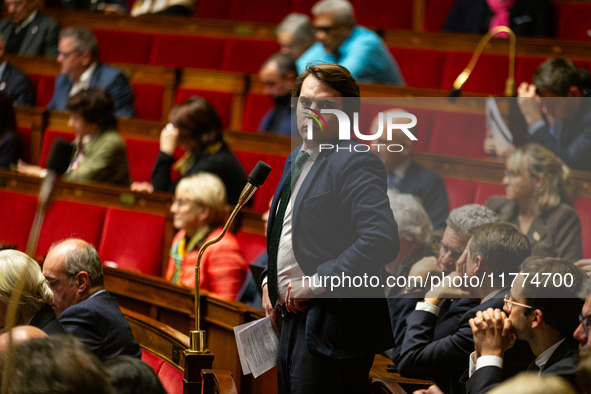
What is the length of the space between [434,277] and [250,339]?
0.40 metres

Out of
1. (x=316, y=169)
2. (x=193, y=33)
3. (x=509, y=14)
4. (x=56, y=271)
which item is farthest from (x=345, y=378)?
(x=193, y=33)

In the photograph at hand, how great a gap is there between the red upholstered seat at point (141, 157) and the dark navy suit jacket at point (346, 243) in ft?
5.50

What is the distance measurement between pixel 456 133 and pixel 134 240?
1.07 m

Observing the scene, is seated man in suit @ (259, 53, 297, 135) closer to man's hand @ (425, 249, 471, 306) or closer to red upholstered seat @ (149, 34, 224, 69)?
red upholstered seat @ (149, 34, 224, 69)

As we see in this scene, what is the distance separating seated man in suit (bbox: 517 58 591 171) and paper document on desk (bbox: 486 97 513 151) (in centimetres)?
6

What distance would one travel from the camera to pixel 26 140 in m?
2.86

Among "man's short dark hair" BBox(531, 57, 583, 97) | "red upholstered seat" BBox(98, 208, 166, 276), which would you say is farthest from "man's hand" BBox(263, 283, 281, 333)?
"man's short dark hair" BBox(531, 57, 583, 97)

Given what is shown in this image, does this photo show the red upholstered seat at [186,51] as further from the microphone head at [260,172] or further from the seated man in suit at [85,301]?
the microphone head at [260,172]

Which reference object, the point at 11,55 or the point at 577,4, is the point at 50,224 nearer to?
the point at 11,55

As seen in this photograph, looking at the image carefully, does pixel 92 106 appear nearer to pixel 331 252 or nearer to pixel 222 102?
pixel 222 102

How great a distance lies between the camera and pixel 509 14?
111 inches

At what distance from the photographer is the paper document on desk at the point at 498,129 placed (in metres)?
1.95

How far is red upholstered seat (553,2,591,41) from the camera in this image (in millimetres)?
2861

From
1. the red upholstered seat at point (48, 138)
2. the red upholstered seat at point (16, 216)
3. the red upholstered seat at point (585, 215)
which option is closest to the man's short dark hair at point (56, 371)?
the red upholstered seat at point (585, 215)
